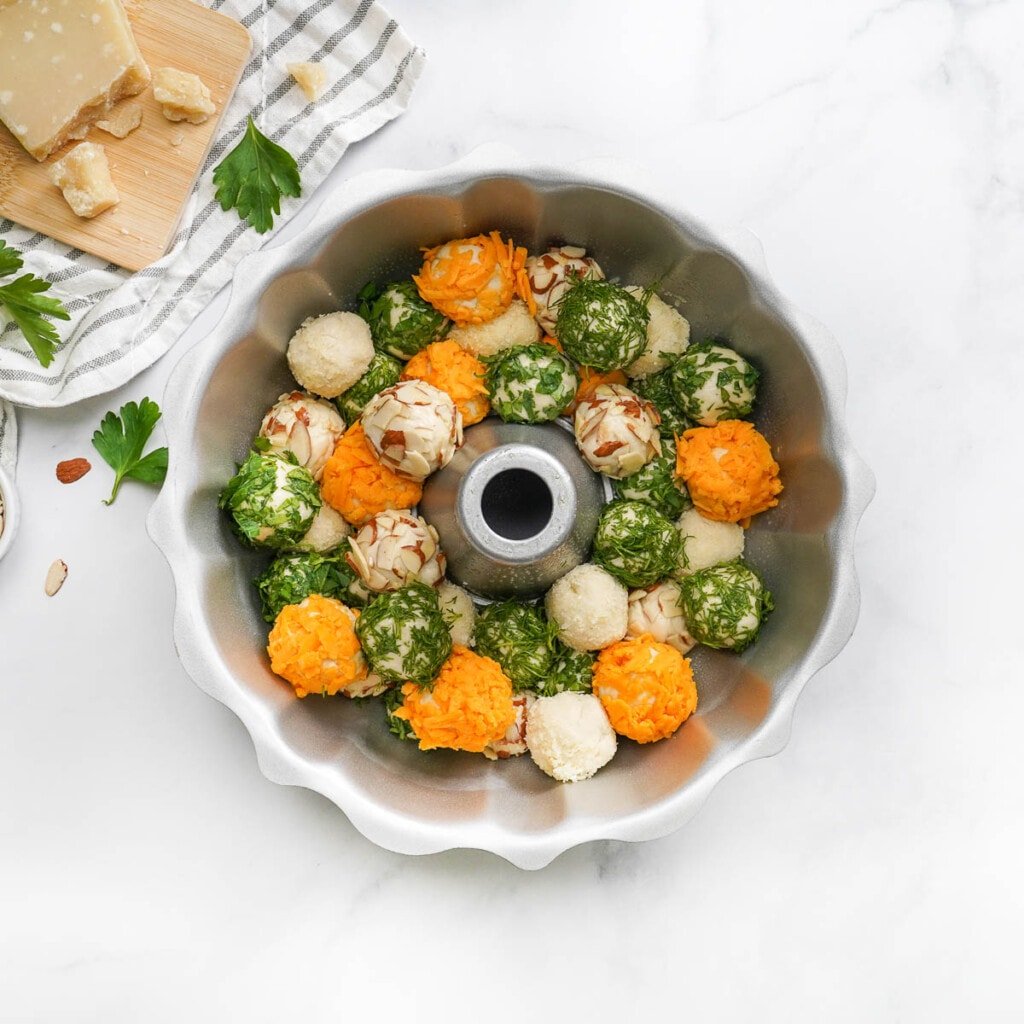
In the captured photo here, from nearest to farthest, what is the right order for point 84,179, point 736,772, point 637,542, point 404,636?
point 404,636 → point 637,542 → point 84,179 → point 736,772

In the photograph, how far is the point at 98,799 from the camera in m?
2.14

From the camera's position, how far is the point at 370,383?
200 centimetres

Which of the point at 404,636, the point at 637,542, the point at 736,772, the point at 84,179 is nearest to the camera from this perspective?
the point at 404,636

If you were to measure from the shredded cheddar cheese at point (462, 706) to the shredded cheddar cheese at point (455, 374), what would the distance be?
0.47 meters

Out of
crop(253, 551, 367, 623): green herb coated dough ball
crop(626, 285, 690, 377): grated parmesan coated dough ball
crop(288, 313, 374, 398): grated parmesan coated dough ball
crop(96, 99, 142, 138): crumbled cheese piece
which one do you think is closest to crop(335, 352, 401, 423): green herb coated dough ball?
crop(288, 313, 374, 398): grated parmesan coated dough ball

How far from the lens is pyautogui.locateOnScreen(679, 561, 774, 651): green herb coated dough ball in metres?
1.90

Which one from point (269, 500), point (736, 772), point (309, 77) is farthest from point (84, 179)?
point (736, 772)

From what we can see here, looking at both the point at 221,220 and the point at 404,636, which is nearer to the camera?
the point at 404,636

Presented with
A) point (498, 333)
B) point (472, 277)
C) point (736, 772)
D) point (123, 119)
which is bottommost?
point (736, 772)

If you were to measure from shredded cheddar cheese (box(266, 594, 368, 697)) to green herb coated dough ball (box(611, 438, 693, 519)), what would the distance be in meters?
0.58

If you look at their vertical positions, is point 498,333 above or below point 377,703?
above

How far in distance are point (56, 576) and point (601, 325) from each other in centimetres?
118

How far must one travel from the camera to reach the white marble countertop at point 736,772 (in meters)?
2.14

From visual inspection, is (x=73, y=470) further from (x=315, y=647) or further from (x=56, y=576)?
(x=315, y=647)
